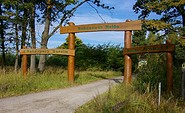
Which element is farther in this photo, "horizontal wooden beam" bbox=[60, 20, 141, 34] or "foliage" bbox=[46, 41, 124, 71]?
"foliage" bbox=[46, 41, 124, 71]

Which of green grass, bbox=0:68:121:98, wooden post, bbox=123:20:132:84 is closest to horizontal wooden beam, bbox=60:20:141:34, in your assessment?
wooden post, bbox=123:20:132:84

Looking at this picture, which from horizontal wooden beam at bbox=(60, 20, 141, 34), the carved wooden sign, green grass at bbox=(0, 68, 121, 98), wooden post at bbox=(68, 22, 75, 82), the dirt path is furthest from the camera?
A: wooden post at bbox=(68, 22, 75, 82)

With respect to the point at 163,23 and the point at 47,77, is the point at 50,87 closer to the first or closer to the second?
the point at 47,77

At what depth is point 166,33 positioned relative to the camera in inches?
932

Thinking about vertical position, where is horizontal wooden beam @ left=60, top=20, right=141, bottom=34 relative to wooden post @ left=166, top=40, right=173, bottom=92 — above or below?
above

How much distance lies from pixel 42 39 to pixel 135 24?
8208 mm

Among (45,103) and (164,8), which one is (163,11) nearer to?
(164,8)

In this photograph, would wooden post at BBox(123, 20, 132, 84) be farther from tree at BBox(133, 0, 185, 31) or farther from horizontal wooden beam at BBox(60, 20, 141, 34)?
tree at BBox(133, 0, 185, 31)

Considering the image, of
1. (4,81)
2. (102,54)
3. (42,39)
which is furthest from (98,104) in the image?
(102,54)

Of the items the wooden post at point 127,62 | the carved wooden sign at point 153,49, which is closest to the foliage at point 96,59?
the wooden post at point 127,62

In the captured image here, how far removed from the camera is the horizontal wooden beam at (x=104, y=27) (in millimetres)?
12008

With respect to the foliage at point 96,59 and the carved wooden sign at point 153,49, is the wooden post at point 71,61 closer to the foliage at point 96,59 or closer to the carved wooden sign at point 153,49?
Result: the carved wooden sign at point 153,49

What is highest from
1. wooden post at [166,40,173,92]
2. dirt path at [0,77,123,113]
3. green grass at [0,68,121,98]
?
wooden post at [166,40,173,92]

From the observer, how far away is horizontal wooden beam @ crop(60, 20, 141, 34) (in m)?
12.0
